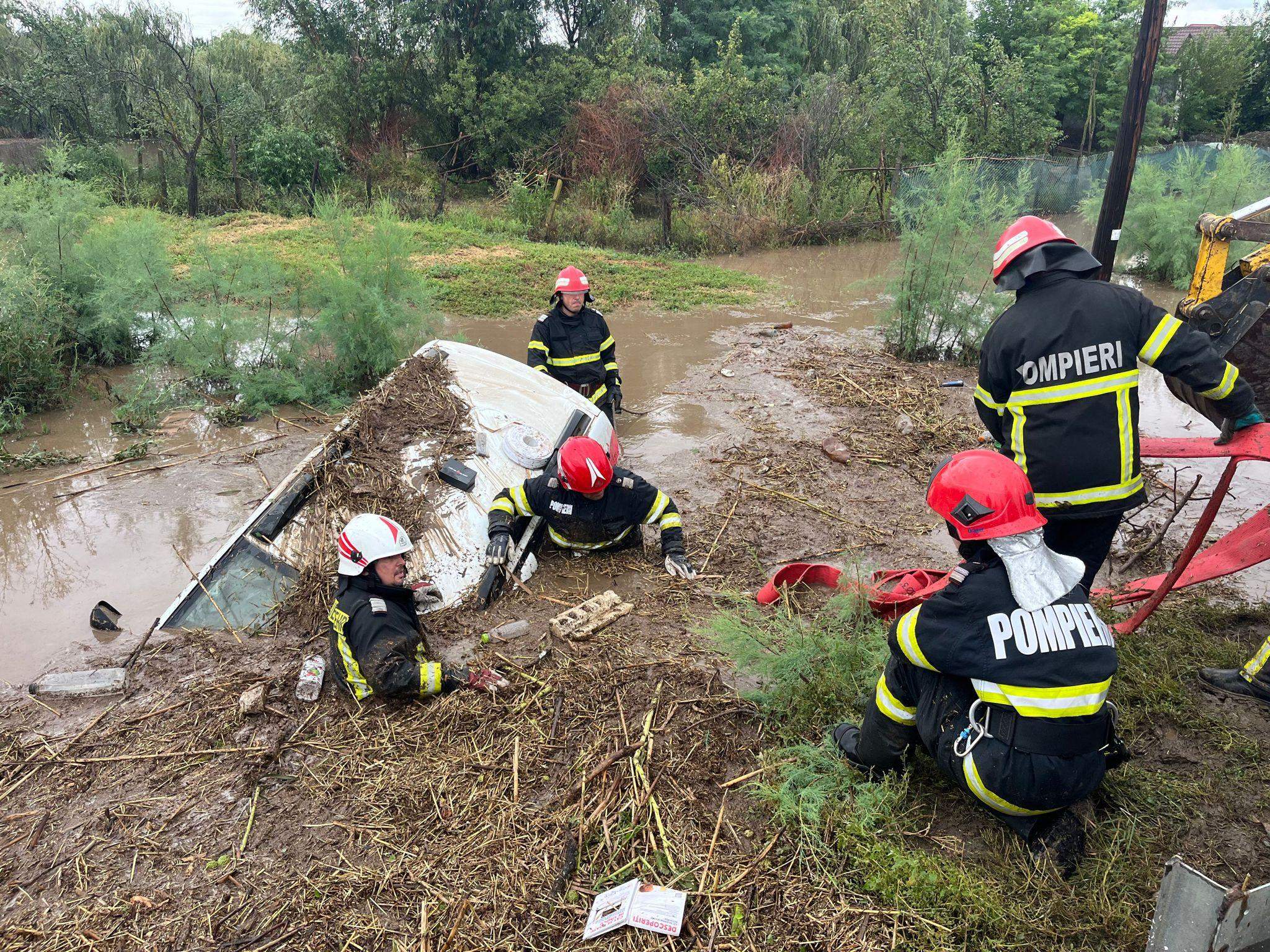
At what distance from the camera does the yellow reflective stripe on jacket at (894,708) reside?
281cm

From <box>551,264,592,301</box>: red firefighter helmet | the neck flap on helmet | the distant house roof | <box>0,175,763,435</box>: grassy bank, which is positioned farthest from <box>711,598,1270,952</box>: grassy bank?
the distant house roof

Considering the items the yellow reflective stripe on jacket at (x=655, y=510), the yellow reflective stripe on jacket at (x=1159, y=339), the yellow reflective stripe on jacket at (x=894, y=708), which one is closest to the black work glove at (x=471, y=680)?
the yellow reflective stripe on jacket at (x=655, y=510)

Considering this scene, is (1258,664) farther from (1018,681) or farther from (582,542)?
(582,542)

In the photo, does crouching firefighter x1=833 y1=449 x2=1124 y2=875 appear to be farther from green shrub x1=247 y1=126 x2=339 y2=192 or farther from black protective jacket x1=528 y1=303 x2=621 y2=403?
green shrub x1=247 y1=126 x2=339 y2=192

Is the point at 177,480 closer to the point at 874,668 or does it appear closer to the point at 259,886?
the point at 259,886

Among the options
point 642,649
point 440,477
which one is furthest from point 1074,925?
point 440,477

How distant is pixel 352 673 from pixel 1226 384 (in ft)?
13.3

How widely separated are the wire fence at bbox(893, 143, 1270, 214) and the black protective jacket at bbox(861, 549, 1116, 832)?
→ 16.9m

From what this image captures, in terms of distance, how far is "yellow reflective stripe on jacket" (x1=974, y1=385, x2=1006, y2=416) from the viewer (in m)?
3.70

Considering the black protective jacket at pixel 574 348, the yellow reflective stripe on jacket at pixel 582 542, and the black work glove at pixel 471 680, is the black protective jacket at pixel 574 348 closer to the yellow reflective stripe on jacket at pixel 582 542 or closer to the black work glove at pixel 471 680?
the yellow reflective stripe on jacket at pixel 582 542

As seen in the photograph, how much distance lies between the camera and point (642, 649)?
13.5 feet

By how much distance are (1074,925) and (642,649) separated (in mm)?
2171

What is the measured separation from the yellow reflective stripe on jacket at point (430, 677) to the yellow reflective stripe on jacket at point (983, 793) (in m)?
2.29

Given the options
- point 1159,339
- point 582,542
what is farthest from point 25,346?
point 1159,339
